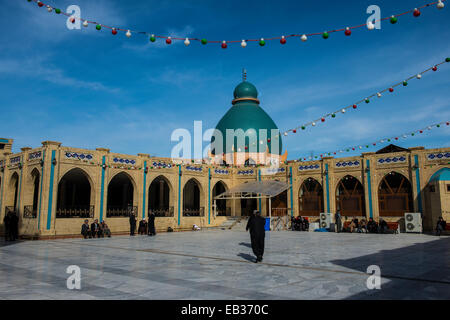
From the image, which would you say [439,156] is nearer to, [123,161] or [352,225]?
[352,225]

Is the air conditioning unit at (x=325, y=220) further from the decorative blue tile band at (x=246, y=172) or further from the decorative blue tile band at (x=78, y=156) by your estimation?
the decorative blue tile band at (x=78, y=156)

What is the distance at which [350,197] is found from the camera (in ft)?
76.1

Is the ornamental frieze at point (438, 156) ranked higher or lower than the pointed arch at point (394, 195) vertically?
higher

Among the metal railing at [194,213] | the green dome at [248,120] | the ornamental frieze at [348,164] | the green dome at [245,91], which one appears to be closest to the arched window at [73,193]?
the metal railing at [194,213]

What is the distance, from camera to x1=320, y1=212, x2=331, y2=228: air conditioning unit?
22183 mm

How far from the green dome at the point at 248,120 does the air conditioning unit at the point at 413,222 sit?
14.8 m

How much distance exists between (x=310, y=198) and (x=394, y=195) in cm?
553

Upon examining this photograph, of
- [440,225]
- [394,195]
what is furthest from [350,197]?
[440,225]

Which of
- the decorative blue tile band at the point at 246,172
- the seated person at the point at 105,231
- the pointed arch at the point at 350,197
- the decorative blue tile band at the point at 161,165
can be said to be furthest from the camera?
the decorative blue tile band at the point at 246,172

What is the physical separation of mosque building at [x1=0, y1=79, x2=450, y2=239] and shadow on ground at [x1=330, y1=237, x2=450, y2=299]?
8.87m

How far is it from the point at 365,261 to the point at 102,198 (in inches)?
594

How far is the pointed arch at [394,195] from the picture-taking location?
21.0 meters

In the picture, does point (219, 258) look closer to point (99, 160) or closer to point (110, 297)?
point (110, 297)
